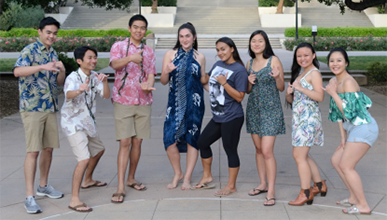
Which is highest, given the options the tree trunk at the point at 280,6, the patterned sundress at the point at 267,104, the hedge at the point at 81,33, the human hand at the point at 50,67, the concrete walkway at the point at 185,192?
the tree trunk at the point at 280,6

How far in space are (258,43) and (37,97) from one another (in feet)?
7.66

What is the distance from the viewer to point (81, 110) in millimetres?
4758

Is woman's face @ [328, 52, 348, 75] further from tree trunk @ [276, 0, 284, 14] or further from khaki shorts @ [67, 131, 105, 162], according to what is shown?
tree trunk @ [276, 0, 284, 14]

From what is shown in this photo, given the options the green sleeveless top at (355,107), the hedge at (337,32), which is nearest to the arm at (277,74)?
the green sleeveless top at (355,107)

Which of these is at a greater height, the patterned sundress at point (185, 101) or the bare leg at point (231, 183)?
the patterned sundress at point (185, 101)

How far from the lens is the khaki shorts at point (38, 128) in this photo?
183 inches

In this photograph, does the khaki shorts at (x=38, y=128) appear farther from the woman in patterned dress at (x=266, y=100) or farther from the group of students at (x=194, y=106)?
the woman in patterned dress at (x=266, y=100)

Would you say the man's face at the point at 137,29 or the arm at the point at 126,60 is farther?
the man's face at the point at 137,29

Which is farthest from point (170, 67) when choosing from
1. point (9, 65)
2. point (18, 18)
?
point (18, 18)

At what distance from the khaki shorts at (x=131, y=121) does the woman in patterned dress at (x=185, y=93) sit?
30 cm

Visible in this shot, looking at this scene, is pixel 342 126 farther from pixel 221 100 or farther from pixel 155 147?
pixel 155 147

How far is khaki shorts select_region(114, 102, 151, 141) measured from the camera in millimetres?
4977

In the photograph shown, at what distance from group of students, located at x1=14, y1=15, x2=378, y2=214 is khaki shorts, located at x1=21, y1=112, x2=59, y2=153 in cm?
1

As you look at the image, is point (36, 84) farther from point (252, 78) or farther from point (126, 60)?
point (252, 78)
